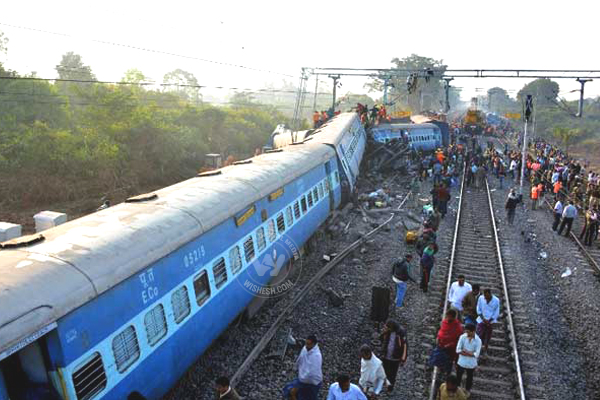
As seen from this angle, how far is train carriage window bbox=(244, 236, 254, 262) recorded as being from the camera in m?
9.85

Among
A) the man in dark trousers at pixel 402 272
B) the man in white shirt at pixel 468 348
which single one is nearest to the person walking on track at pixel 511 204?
the man in dark trousers at pixel 402 272

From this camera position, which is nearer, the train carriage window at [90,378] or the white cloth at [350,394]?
the train carriage window at [90,378]

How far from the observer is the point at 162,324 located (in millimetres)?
6930

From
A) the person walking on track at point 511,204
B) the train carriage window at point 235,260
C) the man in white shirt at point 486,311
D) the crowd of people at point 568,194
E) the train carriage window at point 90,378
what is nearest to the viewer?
the train carriage window at point 90,378

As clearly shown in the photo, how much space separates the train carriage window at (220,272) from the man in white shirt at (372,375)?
286cm

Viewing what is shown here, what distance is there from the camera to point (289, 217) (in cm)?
1266

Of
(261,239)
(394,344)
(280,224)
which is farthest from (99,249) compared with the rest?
(280,224)

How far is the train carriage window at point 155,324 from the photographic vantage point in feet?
21.6

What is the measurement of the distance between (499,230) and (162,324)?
49.8ft

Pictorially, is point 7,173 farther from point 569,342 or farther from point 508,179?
point 508,179

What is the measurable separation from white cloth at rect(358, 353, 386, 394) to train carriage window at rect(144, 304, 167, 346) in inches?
111

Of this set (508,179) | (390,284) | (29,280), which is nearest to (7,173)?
(390,284)

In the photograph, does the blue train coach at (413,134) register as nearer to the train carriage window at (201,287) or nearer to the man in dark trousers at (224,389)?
the train carriage window at (201,287)

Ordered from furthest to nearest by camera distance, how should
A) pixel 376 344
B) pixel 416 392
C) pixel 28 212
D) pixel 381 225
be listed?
pixel 28 212 < pixel 381 225 < pixel 376 344 < pixel 416 392
